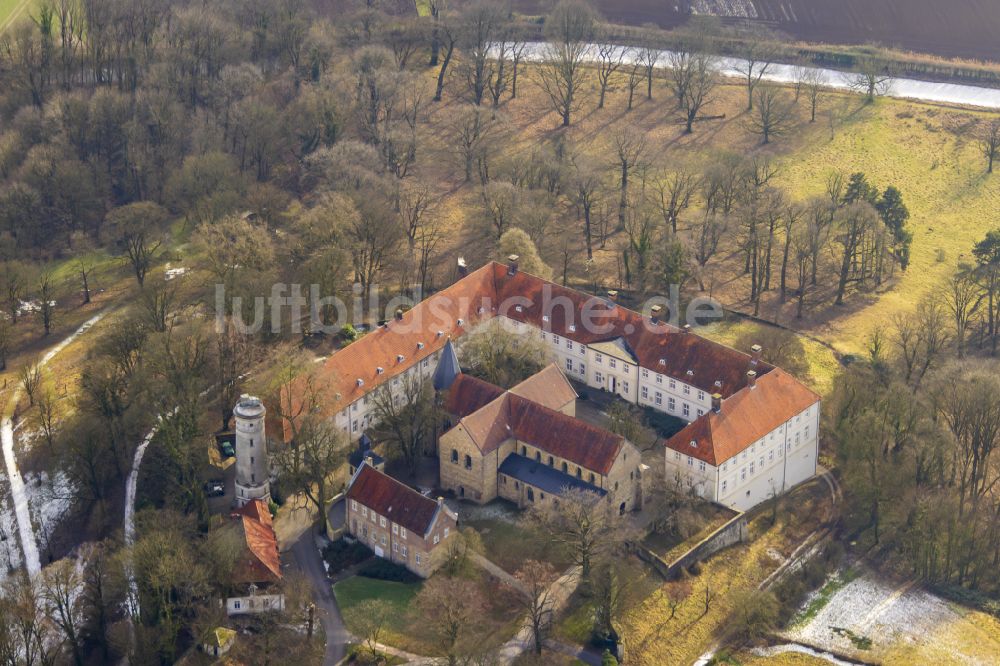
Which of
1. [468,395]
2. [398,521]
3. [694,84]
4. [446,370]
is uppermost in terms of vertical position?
[694,84]

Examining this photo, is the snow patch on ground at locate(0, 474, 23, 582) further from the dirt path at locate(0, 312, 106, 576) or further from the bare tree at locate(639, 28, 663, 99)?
the bare tree at locate(639, 28, 663, 99)

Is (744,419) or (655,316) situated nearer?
(744,419)

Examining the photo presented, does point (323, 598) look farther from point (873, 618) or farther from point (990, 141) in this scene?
point (990, 141)

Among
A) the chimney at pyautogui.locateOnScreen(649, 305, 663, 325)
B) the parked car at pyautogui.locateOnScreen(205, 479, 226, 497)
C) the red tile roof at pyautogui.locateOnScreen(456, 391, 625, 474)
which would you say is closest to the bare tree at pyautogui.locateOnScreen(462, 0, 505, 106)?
the chimney at pyautogui.locateOnScreen(649, 305, 663, 325)

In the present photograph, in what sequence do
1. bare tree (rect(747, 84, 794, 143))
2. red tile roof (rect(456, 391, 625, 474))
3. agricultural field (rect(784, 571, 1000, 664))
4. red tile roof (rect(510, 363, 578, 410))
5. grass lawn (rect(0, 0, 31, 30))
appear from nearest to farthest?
1. agricultural field (rect(784, 571, 1000, 664))
2. red tile roof (rect(456, 391, 625, 474))
3. red tile roof (rect(510, 363, 578, 410))
4. bare tree (rect(747, 84, 794, 143))
5. grass lawn (rect(0, 0, 31, 30))

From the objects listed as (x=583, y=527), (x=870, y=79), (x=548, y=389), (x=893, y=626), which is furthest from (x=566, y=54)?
(x=893, y=626)
